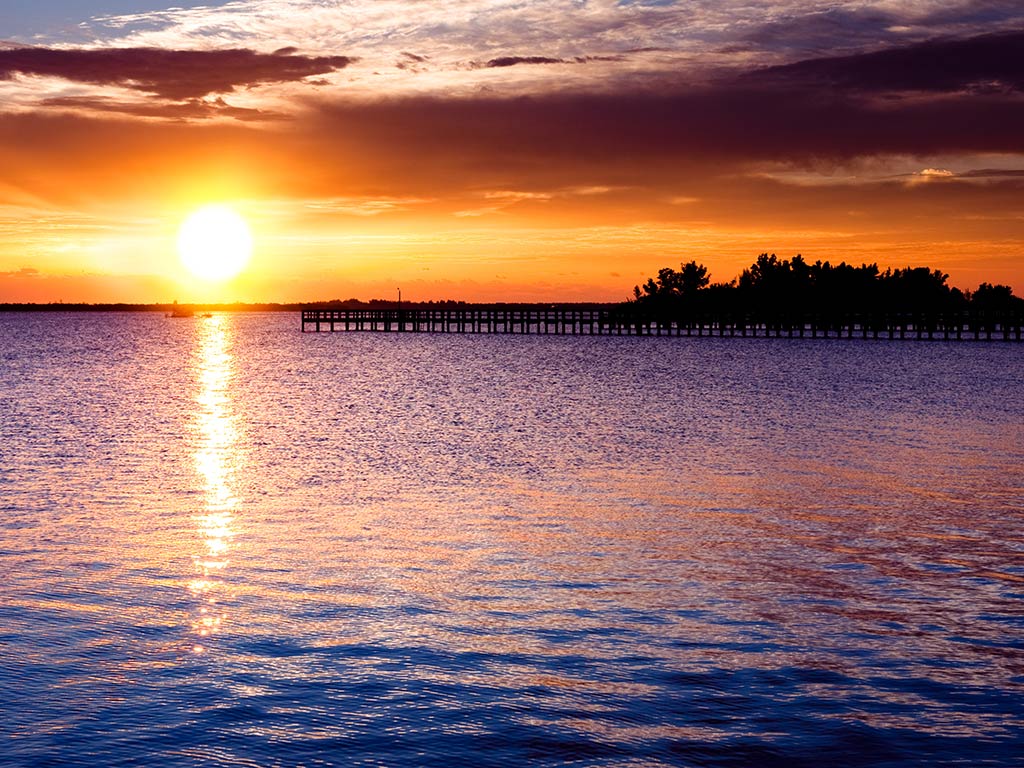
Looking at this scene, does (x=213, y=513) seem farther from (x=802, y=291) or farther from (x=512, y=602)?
(x=802, y=291)

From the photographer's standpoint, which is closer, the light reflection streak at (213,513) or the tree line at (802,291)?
the light reflection streak at (213,513)

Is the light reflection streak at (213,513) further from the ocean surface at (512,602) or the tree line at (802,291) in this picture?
the tree line at (802,291)

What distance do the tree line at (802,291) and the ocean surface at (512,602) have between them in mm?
162634

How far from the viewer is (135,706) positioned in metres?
8.78

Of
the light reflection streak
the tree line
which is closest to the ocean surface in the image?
the light reflection streak

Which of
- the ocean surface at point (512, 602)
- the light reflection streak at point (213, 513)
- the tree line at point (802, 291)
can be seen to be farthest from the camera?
the tree line at point (802, 291)

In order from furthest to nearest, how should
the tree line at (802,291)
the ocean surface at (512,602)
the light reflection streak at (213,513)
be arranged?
the tree line at (802,291) → the light reflection streak at (213,513) → the ocean surface at (512,602)

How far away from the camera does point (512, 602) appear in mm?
12398

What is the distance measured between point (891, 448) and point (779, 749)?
74.2 ft

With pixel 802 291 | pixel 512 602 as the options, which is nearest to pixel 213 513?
pixel 512 602

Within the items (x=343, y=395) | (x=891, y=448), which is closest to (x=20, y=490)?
(x=891, y=448)

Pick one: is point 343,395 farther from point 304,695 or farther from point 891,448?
point 304,695

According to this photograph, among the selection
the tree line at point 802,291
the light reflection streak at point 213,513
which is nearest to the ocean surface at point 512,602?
the light reflection streak at point 213,513

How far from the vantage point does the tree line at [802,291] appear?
18850cm
